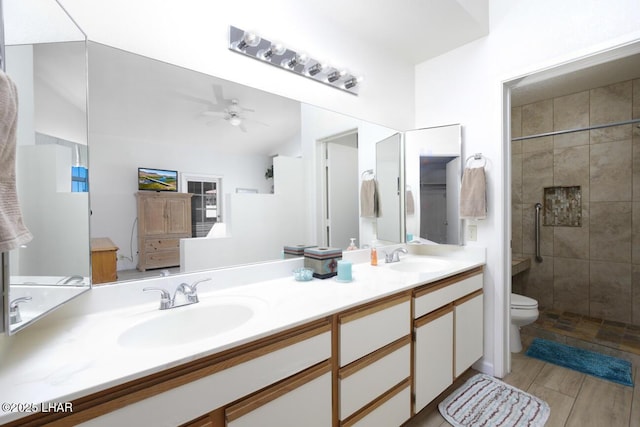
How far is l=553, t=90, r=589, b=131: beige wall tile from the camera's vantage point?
282 centimetres

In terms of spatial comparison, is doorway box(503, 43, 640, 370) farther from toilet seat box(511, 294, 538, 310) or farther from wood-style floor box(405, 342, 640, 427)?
wood-style floor box(405, 342, 640, 427)

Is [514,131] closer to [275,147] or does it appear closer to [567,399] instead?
[567,399]

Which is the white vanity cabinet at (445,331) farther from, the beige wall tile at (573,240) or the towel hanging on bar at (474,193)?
the beige wall tile at (573,240)

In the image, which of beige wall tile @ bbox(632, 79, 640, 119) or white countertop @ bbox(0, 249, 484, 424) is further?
beige wall tile @ bbox(632, 79, 640, 119)

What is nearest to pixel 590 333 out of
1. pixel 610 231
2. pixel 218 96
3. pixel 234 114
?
pixel 610 231

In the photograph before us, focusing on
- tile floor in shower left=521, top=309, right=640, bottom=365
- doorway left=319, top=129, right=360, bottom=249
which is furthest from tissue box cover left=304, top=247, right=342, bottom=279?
tile floor in shower left=521, top=309, right=640, bottom=365

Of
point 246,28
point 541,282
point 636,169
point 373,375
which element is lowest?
point 541,282

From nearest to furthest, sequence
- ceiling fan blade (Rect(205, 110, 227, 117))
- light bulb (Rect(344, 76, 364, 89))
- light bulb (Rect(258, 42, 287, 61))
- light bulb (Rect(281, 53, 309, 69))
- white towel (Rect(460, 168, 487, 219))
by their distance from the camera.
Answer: ceiling fan blade (Rect(205, 110, 227, 117)), light bulb (Rect(258, 42, 287, 61)), light bulb (Rect(281, 53, 309, 69)), light bulb (Rect(344, 76, 364, 89)), white towel (Rect(460, 168, 487, 219))

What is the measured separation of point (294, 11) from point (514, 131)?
298 cm

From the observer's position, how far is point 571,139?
292cm

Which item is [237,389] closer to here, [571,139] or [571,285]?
[571,285]

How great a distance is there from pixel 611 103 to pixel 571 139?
0.41 meters

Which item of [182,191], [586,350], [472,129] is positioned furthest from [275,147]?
[586,350]

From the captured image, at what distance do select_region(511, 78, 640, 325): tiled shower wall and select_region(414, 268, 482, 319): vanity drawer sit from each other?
183 cm
